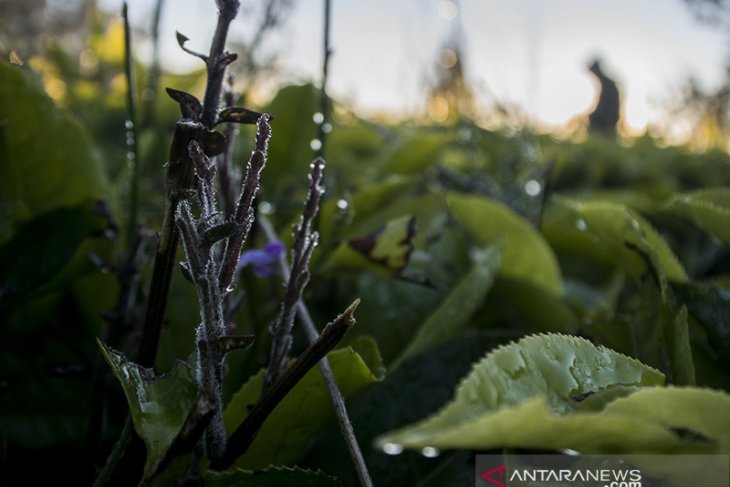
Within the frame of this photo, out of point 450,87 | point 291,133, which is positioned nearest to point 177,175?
point 291,133

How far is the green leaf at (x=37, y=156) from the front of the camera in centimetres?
74

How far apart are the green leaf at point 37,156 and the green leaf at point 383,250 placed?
0.95 feet

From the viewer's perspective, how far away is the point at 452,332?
0.81m

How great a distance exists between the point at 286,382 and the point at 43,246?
1.44ft

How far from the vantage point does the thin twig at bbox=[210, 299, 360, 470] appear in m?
0.44

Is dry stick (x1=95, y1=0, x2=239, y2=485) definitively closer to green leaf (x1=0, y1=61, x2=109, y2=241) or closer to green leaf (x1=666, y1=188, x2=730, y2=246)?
green leaf (x1=0, y1=61, x2=109, y2=241)

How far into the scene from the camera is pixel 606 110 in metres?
5.25

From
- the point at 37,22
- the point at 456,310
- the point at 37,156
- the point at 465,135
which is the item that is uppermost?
the point at 37,22

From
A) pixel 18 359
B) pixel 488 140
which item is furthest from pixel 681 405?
pixel 488 140

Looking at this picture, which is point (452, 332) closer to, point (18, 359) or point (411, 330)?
point (411, 330)

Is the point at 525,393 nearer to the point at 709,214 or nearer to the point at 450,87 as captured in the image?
the point at 709,214

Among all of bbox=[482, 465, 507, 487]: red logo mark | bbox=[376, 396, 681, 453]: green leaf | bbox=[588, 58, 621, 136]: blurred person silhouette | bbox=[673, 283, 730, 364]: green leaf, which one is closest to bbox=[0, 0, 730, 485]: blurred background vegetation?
bbox=[673, 283, 730, 364]: green leaf

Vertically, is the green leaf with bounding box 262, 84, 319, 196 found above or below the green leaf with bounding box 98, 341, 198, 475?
above

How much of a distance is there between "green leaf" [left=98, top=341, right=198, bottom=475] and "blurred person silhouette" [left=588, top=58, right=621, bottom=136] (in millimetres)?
4820
